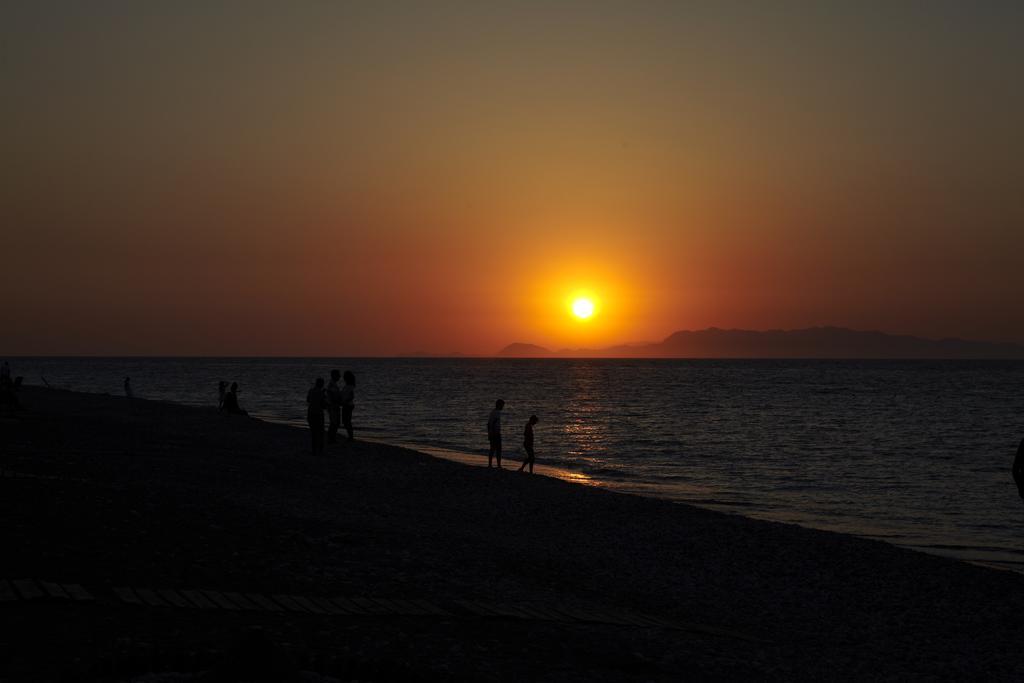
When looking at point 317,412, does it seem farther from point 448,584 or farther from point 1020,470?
point 1020,470

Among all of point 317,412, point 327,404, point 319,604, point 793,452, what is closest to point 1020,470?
point 319,604

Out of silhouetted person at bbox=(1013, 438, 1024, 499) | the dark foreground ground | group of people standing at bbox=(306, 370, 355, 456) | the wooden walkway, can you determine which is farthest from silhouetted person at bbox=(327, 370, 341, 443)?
the wooden walkway

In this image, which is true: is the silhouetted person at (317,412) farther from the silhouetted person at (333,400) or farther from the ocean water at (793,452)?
the ocean water at (793,452)

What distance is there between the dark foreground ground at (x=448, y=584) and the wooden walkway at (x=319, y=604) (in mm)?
63

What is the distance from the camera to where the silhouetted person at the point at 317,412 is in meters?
26.7

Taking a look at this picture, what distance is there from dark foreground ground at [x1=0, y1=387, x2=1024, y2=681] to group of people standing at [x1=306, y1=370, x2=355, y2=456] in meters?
4.39

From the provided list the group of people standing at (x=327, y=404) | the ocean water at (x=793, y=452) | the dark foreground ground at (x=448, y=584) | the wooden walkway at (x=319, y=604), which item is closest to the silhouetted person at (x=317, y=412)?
the group of people standing at (x=327, y=404)

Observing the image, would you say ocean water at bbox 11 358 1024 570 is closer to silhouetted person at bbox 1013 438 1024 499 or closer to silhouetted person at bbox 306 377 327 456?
silhouetted person at bbox 1013 438 1024 499

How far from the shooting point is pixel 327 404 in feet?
95.5

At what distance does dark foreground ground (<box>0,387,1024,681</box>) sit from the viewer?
762cm

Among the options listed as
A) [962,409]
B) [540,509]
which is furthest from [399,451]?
[962,409]

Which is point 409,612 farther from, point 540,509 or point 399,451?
point 399,451

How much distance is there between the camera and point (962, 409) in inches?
3430

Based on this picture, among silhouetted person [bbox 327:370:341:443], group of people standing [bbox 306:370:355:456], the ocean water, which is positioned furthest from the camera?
silhouetted person [bbox 327:370:341:443]
